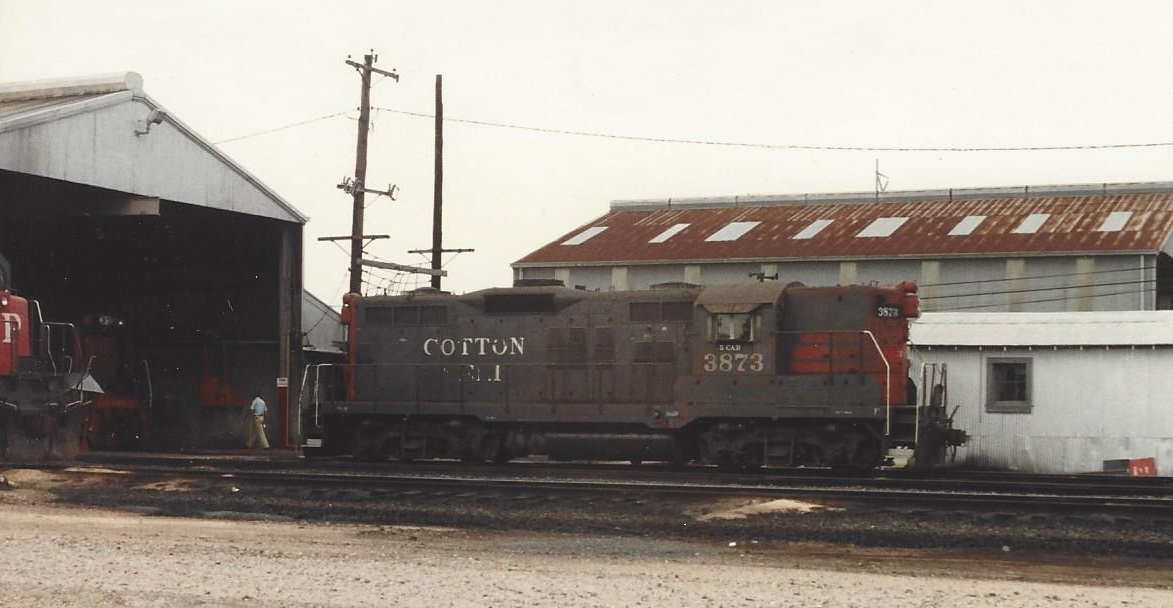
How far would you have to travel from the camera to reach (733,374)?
20922 millimetres

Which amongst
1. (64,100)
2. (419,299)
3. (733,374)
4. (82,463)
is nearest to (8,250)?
(64,100)

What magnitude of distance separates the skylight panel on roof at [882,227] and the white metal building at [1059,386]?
39.2 ft

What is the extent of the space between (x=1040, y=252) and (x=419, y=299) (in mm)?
19938

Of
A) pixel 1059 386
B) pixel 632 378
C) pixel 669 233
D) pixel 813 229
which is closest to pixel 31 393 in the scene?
pixel 632 378

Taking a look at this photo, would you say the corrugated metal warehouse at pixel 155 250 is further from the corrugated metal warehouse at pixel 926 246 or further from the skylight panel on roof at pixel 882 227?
the skylight panel on roof at pixel 882 227

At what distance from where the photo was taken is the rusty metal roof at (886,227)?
1447 inches

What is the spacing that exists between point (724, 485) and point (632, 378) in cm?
420

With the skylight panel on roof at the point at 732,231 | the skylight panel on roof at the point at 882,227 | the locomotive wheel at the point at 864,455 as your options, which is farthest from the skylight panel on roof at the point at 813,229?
the locomotive wheel at the point at 864,455

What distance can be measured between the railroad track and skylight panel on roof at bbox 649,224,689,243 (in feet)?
65.2

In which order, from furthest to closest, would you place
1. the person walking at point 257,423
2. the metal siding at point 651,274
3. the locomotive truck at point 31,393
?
1. the metal siding at point 651,274
2. the person walking at point 257,423
3. the locomotive truck at point 31,393

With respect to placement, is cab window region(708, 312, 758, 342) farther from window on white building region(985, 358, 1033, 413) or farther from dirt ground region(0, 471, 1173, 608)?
window on white building region(985, 358, 1033, 413)

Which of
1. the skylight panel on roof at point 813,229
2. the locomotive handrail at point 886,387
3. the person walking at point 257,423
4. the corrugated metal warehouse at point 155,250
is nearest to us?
the locomotive handrail at point 886,387

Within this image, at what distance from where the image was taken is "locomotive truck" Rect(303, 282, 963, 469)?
2058 centimetres

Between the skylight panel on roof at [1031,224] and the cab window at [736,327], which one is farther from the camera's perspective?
the skylight panel on roof at [1031,224]
